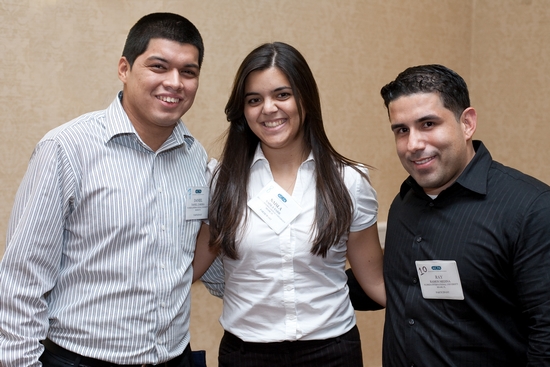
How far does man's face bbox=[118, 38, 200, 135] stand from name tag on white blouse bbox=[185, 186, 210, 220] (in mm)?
246

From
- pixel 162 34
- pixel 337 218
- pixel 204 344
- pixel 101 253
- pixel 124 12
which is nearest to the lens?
pixel 101 253

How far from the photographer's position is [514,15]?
148 inches

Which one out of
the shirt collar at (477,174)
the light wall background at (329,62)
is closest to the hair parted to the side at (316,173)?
the shirt collar at (477,174)

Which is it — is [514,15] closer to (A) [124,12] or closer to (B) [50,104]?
(A) [124,12]

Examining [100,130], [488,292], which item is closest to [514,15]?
[488,292]

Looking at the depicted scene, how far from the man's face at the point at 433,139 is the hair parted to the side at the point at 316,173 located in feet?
1.19

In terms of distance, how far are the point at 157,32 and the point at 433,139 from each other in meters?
0.96

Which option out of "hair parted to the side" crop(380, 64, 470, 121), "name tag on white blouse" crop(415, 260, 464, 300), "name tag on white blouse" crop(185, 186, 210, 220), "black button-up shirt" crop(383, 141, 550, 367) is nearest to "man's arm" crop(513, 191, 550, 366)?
"black button-up shirt" crop(383, 141, 550, 367)

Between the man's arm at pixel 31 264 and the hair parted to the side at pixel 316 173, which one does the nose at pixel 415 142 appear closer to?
the hair parted to the side at pixel 316 173

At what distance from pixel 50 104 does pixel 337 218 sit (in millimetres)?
1599

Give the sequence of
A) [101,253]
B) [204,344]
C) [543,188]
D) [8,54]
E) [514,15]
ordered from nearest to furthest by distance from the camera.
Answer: [543,188] → [101,253] → [8,54] → [204,344] → [514,15]

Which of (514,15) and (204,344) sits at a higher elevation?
(514,15)

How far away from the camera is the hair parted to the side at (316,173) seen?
2.00 m

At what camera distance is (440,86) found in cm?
174
